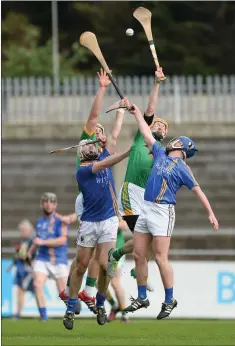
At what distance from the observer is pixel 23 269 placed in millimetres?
26281

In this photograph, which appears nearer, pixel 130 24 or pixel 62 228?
pixel 62 228

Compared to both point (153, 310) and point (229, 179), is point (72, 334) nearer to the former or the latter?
point (153, 310)

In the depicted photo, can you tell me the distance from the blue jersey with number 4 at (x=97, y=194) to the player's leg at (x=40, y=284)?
6.13m

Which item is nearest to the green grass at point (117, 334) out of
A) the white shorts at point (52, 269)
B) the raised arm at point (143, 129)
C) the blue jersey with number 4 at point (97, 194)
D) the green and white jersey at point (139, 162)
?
the white shorts at point (52, 269)

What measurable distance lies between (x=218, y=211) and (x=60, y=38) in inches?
789

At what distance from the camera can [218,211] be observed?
33844mm

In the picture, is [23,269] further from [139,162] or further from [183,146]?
[183,146]

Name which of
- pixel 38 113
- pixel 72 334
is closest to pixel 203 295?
pixel 72 334

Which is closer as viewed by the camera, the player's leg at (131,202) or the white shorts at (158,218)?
the white shorts at (158,218)

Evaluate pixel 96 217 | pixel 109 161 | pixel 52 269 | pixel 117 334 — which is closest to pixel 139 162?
pixel 96 217

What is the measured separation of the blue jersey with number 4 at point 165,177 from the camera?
647 inches

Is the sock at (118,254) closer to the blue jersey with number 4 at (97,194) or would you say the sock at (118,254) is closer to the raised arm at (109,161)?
the blue jersey with number 4 at (97,194)

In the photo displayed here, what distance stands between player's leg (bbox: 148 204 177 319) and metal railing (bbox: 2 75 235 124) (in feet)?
63.6

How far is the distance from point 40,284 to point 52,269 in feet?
1.08
